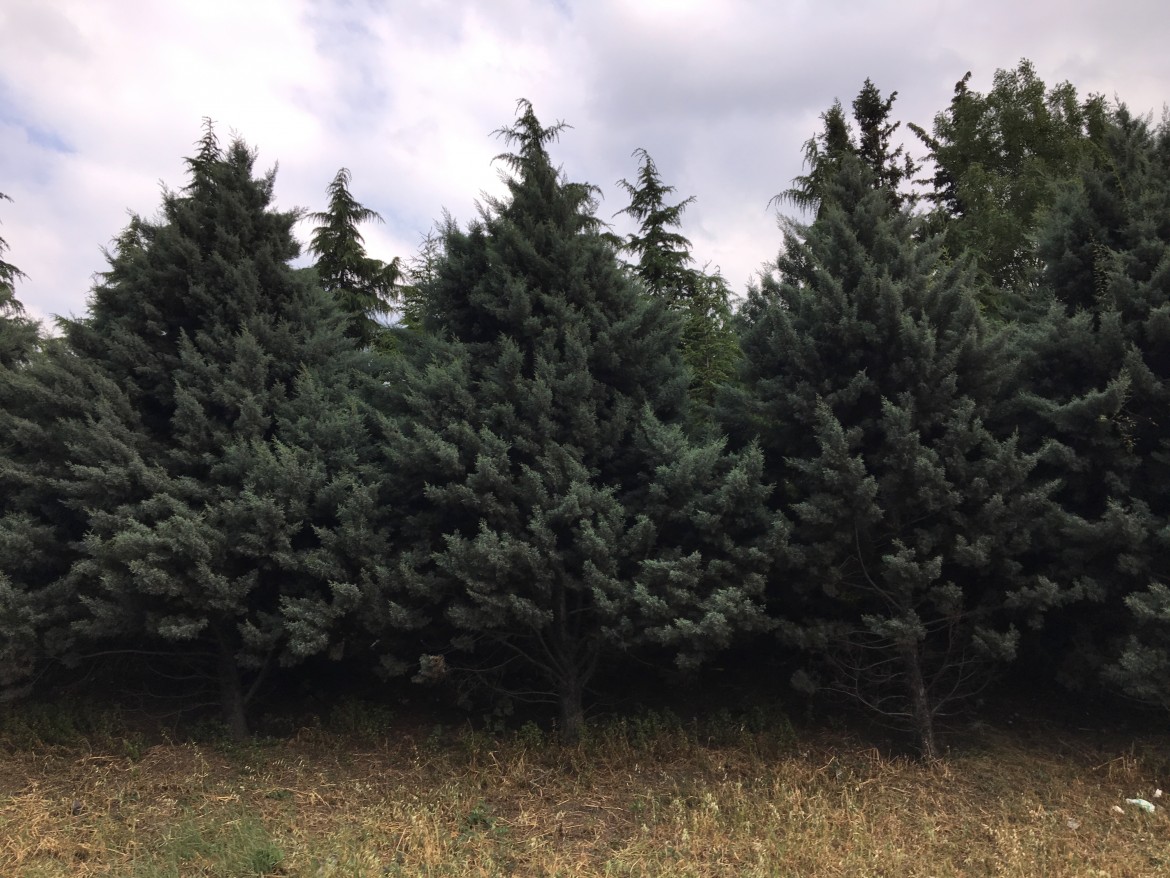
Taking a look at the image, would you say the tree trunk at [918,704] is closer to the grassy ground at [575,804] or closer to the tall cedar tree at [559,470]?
the grassy ground at [575,804]

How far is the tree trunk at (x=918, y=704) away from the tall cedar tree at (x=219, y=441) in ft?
16.5

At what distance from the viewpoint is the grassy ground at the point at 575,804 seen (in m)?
4.79

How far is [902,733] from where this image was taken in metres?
6.80

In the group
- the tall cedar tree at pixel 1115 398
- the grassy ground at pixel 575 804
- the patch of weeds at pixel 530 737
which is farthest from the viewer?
the patch of weeds at pixel 530 737

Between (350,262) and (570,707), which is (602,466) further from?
(350,262)

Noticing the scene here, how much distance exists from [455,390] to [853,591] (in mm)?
4146

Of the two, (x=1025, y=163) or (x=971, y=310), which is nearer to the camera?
(x=971, y=310)

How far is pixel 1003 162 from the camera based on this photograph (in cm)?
1440

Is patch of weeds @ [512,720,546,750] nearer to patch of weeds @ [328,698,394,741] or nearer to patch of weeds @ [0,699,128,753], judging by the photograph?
patch of weeds @ [328,698,394,741]

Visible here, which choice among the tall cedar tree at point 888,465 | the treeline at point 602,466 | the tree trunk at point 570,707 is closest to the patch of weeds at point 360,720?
the treeline at point 602,466

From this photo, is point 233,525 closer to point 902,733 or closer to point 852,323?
point 852,323

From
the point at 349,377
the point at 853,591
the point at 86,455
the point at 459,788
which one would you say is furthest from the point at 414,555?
the point at 853,591

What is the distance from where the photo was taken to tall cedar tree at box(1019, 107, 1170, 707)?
5.80 m

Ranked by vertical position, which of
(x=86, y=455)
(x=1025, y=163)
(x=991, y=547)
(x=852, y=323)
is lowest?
(x=991, y=547)
